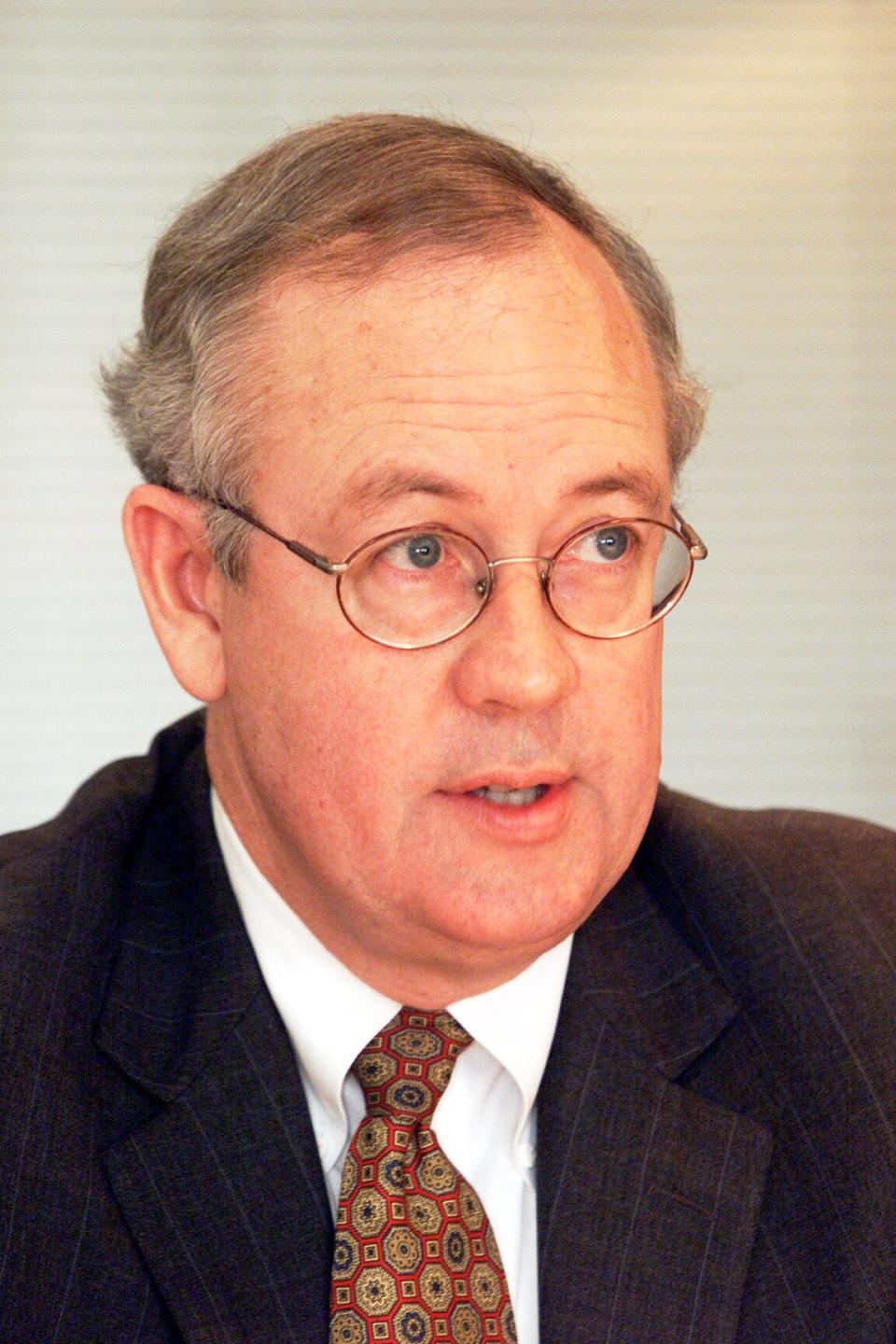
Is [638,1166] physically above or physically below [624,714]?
below

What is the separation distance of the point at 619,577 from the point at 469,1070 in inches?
22.9

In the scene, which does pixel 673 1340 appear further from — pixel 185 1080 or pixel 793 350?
pixel 793 350

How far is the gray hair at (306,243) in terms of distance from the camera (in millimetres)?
1796

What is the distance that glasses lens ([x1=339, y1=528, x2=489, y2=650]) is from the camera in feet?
5.67

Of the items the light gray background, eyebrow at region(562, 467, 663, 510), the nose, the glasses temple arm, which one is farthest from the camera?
the light gray background

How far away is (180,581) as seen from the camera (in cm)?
199

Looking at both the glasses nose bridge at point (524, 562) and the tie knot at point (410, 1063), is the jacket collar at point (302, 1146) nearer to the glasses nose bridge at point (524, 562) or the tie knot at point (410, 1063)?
the tie knot at point (410, 1063)

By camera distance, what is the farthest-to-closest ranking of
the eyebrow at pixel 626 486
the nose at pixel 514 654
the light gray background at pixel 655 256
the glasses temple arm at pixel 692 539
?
the light gray background at pixel 655 256, the glasses temple arm at pixel 692 539, the eyebrow at pixel 626 486, the nose at pixel 514 654

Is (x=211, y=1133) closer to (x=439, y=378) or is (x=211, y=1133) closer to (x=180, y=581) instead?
(x=180, y=581)


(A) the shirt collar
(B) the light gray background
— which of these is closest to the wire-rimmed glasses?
(A) the shirt collar

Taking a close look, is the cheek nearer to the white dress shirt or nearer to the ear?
the white dress shirt

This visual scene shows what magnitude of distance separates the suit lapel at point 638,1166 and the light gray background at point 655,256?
177cm

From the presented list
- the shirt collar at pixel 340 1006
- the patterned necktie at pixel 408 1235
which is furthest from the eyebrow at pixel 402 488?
the patterned necktie at pixel 408 1235

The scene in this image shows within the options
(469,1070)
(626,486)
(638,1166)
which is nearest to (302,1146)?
(469,1070)
